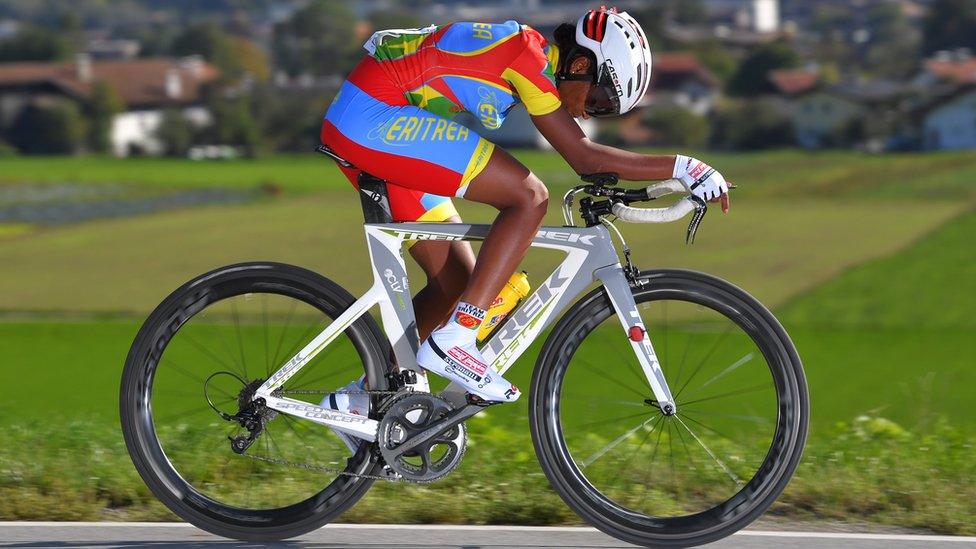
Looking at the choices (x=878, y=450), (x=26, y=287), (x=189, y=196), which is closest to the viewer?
(x=878, y=450)

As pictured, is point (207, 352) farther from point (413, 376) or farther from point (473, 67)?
point (473, 67)

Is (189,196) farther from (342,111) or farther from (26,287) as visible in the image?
(342,111)

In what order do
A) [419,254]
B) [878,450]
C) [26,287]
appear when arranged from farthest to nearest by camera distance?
[26,287], [878,450], [419,254]

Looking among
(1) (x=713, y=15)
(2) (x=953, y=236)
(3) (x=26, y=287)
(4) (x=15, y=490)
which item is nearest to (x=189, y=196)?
(3) (x=26, y=287)

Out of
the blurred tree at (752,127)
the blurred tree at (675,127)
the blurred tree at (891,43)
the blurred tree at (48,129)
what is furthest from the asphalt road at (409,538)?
the blurred tree at (891,43)

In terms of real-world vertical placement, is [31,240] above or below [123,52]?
below

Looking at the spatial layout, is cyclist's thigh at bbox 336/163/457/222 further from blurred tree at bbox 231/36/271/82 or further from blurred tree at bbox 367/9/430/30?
blurred tree at bbox 367/9/430/30

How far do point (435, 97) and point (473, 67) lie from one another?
190 mm

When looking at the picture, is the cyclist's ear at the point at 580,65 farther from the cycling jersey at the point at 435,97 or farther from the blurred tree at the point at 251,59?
the blurred tree at the point at 251,59

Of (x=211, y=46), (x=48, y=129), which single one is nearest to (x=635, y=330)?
(x=48, y=129)

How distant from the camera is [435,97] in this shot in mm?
4230

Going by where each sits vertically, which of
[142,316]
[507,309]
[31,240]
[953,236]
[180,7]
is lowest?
[507,309]

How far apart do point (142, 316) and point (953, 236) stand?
30.1m

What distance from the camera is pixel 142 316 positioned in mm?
30109
